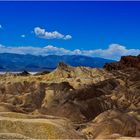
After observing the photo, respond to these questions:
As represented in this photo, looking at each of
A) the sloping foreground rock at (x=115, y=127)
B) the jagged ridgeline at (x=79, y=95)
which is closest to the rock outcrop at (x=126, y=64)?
the jagged ridgeline at (x=79, y=95)

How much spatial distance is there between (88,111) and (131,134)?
78.6 feet

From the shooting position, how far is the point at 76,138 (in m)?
32.5

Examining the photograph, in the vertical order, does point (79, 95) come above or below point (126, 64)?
below

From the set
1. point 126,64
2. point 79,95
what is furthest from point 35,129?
point 126,64

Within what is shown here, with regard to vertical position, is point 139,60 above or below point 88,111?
above

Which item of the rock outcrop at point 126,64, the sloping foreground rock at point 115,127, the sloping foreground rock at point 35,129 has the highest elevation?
the rock outcrop at point 126,64

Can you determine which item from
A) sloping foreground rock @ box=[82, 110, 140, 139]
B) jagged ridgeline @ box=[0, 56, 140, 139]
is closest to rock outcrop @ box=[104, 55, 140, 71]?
jagged ridgeline @ box=[0, 56, 140, 139]

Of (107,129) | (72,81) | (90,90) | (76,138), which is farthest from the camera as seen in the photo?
(72,81)

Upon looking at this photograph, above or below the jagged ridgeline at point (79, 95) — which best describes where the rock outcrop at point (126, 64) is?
above

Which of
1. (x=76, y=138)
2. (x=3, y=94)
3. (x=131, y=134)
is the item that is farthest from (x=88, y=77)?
(x=76, y=138)

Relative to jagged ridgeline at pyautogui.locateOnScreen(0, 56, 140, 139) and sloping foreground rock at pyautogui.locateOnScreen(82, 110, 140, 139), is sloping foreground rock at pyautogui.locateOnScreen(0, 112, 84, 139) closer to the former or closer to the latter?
sloping foreground rock at pyautogui.locateOnScreen(82, 110, 140, 139)

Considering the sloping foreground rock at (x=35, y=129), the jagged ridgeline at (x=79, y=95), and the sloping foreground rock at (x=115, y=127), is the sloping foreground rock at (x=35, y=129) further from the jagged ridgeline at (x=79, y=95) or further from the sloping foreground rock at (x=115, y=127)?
the jagged ridgeline at (x=79, y=95)

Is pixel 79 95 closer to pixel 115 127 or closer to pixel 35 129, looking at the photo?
pixel 115 127

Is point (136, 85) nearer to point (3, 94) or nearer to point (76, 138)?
point (3, 94)
